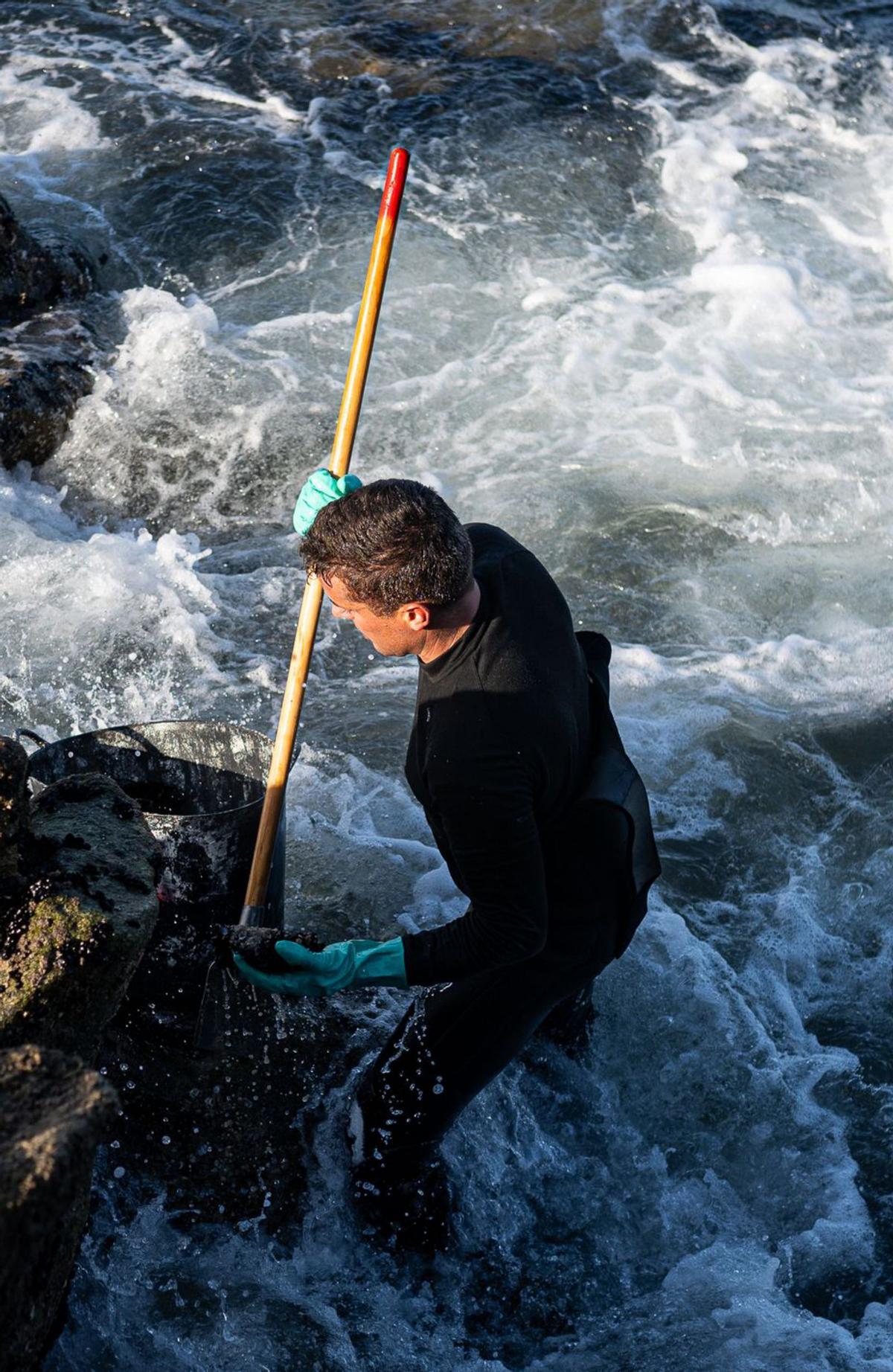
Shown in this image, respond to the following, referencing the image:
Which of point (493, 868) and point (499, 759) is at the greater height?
point (499, 759)

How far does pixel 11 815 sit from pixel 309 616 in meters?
0.94

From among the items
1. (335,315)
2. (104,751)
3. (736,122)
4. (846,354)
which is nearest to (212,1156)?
(104,751)

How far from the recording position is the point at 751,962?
4.43 meters

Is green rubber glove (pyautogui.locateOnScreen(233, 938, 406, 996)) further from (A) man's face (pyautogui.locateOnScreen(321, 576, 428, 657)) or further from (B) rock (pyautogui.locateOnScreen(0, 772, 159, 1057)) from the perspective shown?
(A) man's face (pyautogui.locateOnScreen(321, 576, 428, 657))

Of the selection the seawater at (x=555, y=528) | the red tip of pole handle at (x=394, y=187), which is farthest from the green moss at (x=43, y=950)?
the red tip of pole handle at (x=394, y=187)

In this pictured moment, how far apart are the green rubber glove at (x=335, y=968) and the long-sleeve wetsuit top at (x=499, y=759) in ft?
0.14

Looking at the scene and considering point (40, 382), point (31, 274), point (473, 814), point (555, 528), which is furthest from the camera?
point (31, 274)

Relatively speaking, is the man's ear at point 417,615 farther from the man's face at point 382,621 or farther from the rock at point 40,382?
the rock at point 40,382

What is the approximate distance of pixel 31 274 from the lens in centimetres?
745

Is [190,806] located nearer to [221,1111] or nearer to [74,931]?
[221,1111]

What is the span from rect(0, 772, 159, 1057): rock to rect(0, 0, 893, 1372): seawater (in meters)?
0.96

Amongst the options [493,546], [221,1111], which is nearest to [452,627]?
[493,546]

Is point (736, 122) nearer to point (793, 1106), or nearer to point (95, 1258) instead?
point (793, 1106)

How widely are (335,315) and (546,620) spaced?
5.40m
